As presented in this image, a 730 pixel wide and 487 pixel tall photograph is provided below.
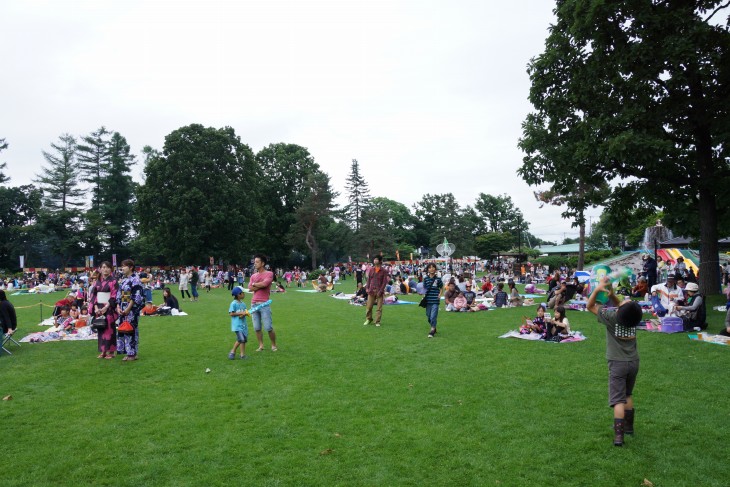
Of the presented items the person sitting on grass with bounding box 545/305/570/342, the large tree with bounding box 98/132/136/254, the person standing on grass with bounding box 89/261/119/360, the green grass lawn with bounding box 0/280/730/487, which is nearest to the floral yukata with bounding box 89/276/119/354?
the person standing on grass with bounding box 89/261/119/360

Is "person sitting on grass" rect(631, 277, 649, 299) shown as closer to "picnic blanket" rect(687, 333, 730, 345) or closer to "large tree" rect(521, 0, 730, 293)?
"large tree" rect(521, 0, 730, 293)

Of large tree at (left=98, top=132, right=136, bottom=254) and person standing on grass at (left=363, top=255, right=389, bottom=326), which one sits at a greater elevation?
large tree at (left=98, top=132, right=136, bottom=254)

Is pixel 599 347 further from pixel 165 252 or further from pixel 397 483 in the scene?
pixel 165 252

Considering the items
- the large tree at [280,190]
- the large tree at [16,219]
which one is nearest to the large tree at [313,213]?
the large tree at [280,190]

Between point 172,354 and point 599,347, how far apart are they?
28.6 ft

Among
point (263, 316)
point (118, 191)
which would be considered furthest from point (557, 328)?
point (118, 191)

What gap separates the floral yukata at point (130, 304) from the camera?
30.8ft

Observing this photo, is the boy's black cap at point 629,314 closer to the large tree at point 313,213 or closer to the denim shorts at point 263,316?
the denim shorts at point 263,316

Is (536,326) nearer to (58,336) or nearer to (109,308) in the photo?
(109,308)

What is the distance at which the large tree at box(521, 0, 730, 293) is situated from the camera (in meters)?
14.3

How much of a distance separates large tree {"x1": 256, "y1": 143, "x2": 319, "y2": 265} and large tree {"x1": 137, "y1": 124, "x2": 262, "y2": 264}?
13.9 meters

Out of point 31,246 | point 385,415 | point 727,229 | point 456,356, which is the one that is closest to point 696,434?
point 385,415

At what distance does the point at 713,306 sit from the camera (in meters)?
15.7

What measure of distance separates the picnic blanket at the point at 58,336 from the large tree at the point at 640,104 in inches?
591
